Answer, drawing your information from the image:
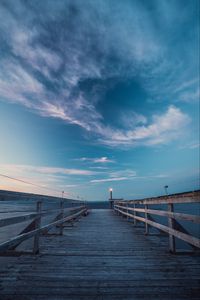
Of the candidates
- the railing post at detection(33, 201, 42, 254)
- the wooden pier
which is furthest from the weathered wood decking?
the railing post at detection(33, 201, 42, 254)

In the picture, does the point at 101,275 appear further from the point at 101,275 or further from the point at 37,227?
the point at 37,227

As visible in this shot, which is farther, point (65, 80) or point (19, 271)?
point (65, 80)

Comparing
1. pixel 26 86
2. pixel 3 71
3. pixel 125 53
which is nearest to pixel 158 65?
pixel 125 53

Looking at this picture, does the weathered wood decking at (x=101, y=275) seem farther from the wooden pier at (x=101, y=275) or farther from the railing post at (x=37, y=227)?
the railing post at (x=37, y=227)

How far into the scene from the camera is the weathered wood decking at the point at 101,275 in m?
2.13

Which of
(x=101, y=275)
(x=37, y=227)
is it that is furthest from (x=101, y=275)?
(x=37, y=227)

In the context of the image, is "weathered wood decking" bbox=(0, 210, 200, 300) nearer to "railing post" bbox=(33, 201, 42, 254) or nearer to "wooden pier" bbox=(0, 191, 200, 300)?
"wooden pier" bbox=(0, 191, 200, 300)

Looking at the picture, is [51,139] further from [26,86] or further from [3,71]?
[3,71]

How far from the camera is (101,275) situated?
268 cm

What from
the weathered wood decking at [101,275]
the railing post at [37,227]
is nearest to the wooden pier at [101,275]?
the weathered wood decking at [101,275]

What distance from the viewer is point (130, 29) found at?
1238 cm

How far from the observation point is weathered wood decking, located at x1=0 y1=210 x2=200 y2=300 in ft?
7.00

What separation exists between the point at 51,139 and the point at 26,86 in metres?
15.8

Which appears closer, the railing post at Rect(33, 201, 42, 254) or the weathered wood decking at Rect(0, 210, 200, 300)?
the weathered wood decking at Rect(0, 210, 200, 300)
